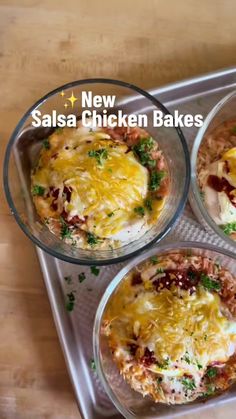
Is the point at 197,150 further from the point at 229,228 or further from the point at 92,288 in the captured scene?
the point at 92,288

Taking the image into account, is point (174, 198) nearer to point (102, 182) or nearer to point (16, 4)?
point (102, 182)

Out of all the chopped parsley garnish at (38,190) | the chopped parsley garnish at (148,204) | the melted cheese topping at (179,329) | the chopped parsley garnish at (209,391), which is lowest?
the chopped parsley garnish at (209,391)

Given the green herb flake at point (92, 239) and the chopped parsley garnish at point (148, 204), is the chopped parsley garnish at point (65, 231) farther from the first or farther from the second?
the chopped parsley garnish at point (148, 204)

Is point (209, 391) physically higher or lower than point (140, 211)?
lower

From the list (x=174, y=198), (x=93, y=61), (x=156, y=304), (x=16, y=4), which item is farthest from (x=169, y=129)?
(x=16, y=4)

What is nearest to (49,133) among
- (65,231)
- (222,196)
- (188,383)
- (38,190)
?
(38,190)

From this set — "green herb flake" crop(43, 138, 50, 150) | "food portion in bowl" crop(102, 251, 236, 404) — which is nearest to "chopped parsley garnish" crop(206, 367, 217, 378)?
"food portion in bowl" crop(102, 251, 236, 404)

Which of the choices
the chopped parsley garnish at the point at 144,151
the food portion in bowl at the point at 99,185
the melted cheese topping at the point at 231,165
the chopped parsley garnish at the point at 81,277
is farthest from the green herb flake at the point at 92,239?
the melted cheese topping at the point at 231,165
